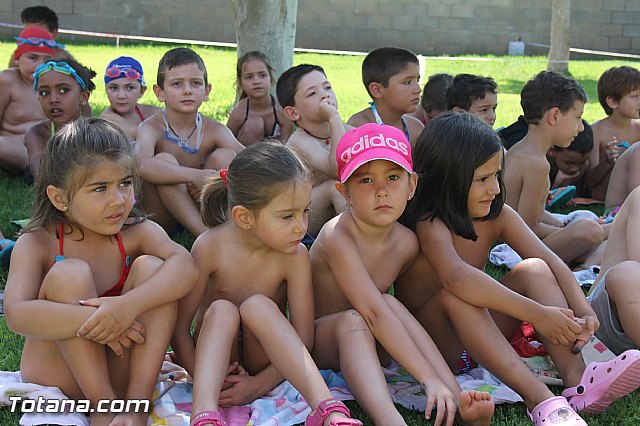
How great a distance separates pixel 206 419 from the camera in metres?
2.98

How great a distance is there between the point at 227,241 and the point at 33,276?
0.81 meters

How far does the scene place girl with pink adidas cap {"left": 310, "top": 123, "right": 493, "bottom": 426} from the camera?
10.5ft

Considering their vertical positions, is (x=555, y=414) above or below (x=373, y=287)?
below

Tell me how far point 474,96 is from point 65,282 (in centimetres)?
388

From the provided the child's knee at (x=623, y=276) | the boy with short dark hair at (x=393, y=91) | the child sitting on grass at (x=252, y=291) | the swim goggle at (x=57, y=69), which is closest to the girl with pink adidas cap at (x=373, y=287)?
the child sitting on grass at (x=252, y=291)

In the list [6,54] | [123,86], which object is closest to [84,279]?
[123,86]

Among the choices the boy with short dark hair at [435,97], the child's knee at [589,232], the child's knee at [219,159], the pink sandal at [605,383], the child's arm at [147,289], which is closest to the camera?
the child's arm at [147,289]

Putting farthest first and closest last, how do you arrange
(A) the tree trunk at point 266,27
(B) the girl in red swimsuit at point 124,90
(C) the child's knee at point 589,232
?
(A) the tree trunk at point 266,27 < (B) the girl in red swimsuit at point 124,90 < (C) the child's knee at point 589,232

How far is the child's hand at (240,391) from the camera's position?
336 centimetres

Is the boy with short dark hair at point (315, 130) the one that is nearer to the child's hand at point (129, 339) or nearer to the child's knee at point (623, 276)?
the child's knee at point (623, 276)

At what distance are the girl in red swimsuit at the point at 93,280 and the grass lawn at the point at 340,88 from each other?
14.0 inches

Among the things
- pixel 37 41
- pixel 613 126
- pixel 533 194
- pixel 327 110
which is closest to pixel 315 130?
pixel 327 110

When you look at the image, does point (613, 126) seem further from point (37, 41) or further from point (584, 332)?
point (37, 41)

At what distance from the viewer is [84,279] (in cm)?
312
